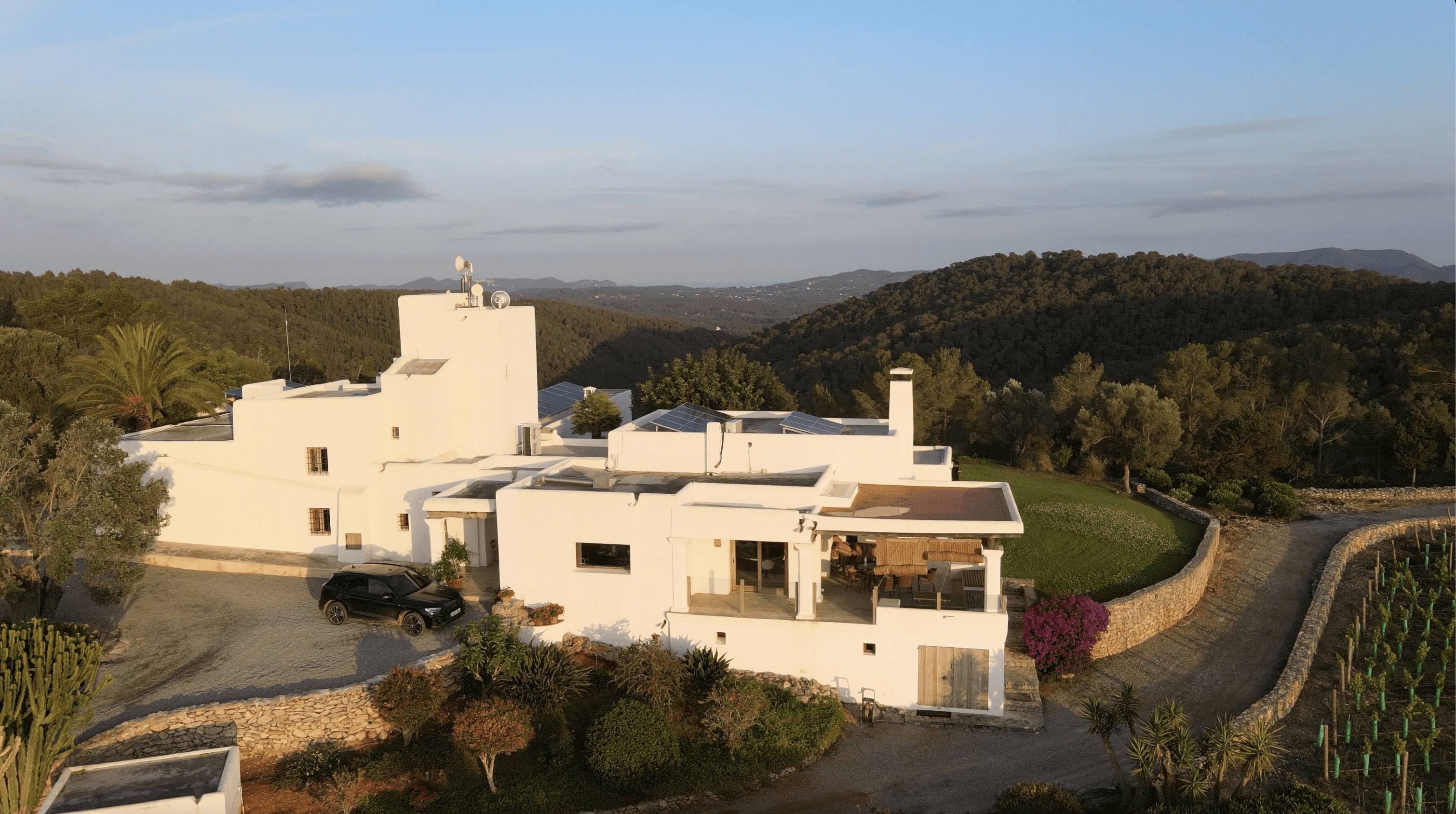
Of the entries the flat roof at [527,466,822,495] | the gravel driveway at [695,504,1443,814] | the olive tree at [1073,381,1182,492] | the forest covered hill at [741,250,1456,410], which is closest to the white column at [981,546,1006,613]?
the gravel driveway at [695,504,1443,814]

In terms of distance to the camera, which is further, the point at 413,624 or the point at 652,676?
the point at 413,624

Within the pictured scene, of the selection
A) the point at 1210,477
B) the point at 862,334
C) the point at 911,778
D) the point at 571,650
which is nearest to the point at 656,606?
the point at 571,650

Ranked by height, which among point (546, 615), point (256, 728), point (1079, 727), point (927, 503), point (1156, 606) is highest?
point (927, 503)

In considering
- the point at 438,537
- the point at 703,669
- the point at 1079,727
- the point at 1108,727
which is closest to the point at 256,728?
the point at 438,537

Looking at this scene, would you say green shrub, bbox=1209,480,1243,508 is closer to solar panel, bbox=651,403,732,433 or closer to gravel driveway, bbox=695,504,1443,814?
gravel driveway, bbox=695,504,1443,814

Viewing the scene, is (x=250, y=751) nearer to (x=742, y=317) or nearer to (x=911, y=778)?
(x=911, y=778)

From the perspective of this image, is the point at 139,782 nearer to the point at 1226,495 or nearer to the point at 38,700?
the point at 38,700

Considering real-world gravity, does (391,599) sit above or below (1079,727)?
above
